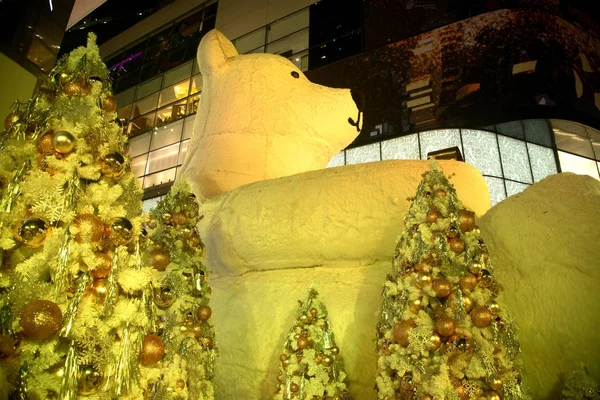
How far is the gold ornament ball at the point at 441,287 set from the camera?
1.66 m

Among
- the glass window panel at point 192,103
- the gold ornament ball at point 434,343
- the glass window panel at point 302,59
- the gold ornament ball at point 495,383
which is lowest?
the gold ornament ball at point 495,383

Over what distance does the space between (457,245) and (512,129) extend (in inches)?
330

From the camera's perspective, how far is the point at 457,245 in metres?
1.75

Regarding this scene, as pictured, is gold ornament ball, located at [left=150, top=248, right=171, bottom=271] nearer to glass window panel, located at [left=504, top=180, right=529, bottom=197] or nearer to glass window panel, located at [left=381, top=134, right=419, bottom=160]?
glass window panel, located at [left=381, top=134, right=419, bottom=160]

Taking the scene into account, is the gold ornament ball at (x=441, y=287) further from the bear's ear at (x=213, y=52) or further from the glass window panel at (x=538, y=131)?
the glass window panel at (x=538, y=131)

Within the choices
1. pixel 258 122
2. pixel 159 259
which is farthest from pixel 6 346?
pixel 258 122

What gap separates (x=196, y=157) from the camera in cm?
315

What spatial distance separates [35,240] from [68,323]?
287 millimetres

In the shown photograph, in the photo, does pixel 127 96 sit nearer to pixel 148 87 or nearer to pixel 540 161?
pixel 148 87

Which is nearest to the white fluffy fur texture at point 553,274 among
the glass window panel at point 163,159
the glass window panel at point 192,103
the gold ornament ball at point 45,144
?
the gold ornament ball at point 45,144

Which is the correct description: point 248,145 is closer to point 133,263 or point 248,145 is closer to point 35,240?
point 133,263

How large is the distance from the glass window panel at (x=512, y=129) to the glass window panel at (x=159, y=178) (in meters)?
8.39

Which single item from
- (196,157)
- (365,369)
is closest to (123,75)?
(196,157)

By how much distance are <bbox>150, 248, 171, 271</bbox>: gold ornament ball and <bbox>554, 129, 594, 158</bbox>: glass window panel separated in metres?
10.0
